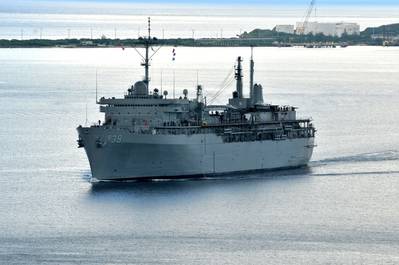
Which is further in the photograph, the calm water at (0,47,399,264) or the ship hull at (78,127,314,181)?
the ship hull at (78,127,314,181)

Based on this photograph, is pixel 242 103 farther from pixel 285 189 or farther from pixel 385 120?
pixel 385 120

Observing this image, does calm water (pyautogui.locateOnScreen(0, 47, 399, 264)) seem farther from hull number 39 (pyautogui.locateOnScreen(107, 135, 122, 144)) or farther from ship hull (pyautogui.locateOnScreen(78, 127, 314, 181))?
hull number 39 (pyautogui.locateOnScreen(107, 135, 122, 144))

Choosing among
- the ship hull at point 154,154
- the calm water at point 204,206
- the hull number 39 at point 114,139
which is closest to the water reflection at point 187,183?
the calm water at point 204,206

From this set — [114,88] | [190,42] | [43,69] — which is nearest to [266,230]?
[114,88]

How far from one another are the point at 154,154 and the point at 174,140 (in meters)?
1.01

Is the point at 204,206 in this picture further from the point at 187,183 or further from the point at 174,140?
the point at 174,140

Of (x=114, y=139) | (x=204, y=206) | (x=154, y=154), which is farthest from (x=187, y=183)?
(x=204, y=206)

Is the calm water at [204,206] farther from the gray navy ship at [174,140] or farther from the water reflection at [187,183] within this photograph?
the gray navy ship at [174,140]

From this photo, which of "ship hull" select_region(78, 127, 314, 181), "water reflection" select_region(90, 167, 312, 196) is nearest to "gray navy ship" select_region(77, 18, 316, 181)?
"ship hull" select_region(78, 127, 314, 181)

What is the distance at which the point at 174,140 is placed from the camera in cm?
5088

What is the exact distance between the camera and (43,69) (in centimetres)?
13375

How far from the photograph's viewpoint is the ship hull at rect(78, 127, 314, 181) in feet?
165

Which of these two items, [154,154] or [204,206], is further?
Result: [154,154]

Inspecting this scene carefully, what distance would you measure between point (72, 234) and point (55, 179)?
1048 centimetres
